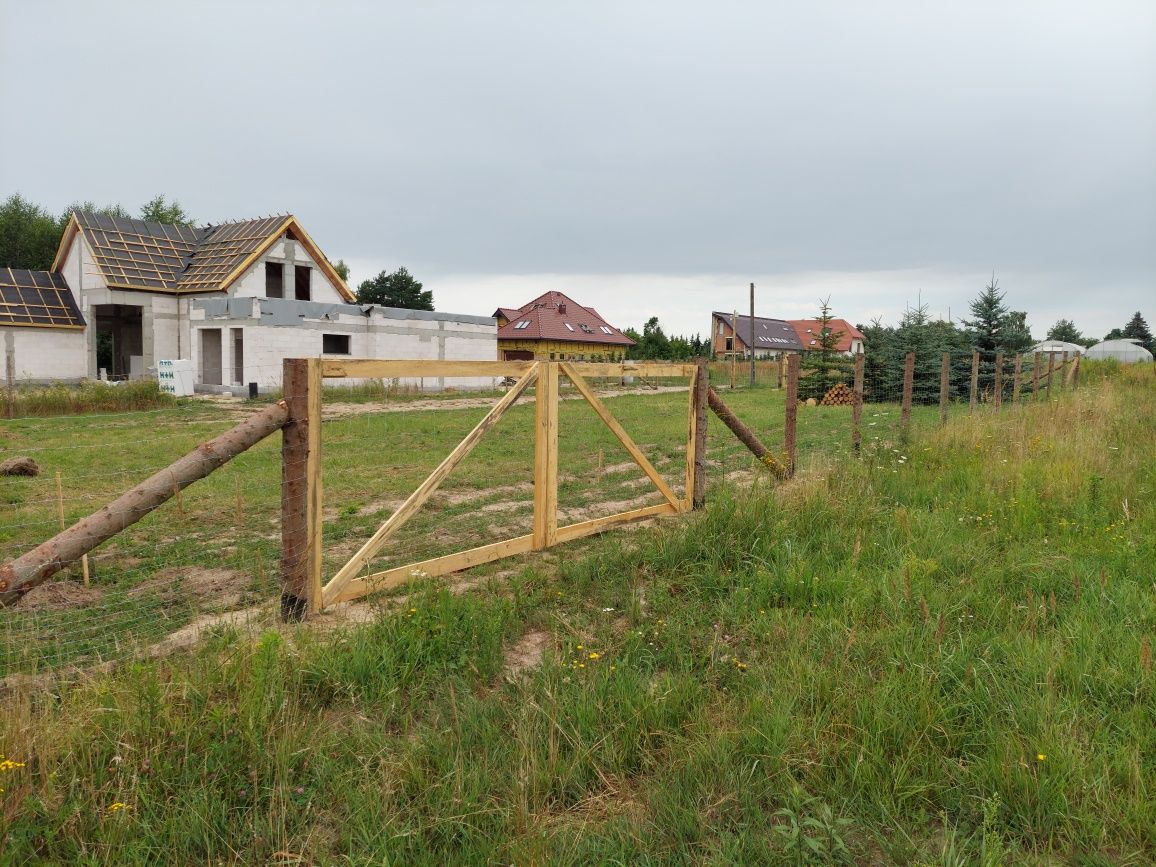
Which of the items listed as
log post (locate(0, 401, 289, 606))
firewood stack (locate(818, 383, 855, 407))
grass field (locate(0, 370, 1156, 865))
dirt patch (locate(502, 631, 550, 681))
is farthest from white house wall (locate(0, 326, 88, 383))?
dirt patch (locate(502, 631, 550, 681))

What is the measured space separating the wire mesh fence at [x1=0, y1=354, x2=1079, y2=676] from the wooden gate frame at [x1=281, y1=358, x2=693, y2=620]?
0.33 m

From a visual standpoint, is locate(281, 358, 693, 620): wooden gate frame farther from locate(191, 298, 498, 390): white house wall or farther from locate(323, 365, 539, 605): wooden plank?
locate(191, 298, 498, 390): white house wall

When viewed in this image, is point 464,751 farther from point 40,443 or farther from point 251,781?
point 40,443

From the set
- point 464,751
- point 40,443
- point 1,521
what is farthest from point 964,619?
point 40,443

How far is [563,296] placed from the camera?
68.1 meters

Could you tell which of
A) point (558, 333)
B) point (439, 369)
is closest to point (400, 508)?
point (439, 369)

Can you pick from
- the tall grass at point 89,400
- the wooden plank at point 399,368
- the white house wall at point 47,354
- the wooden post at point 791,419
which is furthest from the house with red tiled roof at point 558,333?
the wooden plank at point 399,368

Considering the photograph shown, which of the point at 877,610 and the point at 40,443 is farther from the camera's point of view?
the point at 40,443

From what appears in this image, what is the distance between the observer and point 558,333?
60.0 metres

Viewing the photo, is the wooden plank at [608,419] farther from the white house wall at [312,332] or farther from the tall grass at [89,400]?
the tall grass at [89,400]

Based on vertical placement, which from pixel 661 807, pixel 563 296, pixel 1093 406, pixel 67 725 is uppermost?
pixel 563 296

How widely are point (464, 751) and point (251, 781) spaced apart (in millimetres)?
808

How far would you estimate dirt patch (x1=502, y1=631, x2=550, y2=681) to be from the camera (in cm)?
398

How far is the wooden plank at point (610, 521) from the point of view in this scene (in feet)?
21.7
